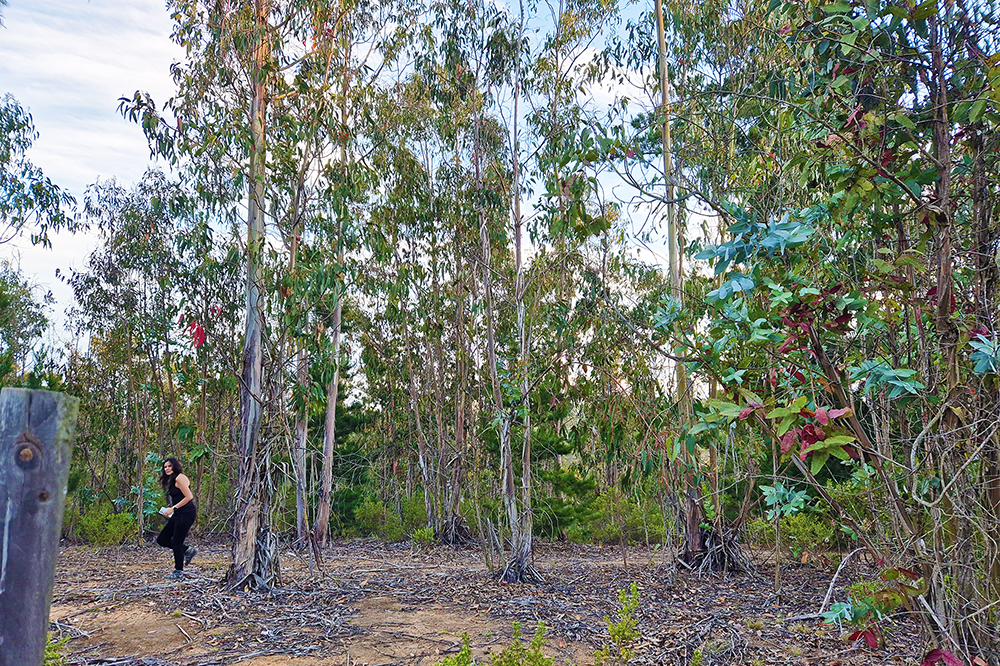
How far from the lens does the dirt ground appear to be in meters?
4.53

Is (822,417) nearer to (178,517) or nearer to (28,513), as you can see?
(28,513)

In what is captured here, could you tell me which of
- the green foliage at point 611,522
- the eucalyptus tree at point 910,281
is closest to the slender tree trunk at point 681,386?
the green foliage at point 611,522

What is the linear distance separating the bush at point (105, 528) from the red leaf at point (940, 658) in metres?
10.6

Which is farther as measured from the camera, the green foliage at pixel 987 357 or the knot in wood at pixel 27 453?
the green foliage at pixel 987 357

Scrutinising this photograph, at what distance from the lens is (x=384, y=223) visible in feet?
33.5

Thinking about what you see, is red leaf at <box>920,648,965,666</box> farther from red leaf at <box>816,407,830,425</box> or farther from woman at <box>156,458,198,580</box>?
woman at <box>156,458,198,580</box>

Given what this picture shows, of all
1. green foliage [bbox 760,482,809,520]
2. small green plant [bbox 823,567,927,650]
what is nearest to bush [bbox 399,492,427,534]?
green foliage [bbox 760,482,809,520]

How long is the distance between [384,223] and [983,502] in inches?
341

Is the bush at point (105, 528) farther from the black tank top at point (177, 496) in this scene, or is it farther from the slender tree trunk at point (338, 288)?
the black tank top at point (177, 496)

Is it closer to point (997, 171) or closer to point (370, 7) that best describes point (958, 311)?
point (997, 171)

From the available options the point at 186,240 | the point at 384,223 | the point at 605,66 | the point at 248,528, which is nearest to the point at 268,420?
the point at 248,528

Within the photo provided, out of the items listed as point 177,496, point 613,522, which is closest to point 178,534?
point 177,496

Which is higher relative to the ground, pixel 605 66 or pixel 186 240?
pixel 605 66

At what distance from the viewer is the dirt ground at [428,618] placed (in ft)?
14.9
